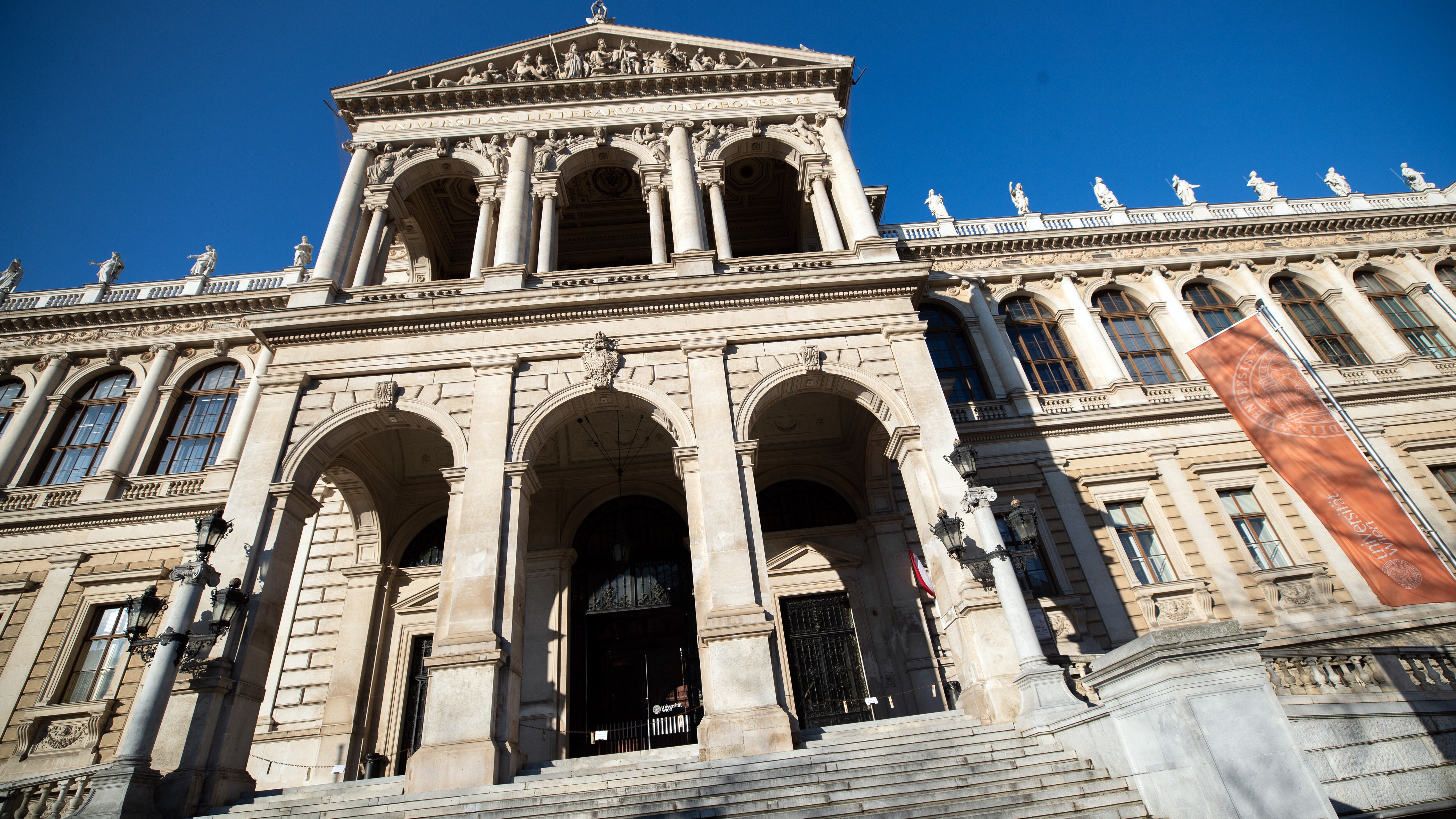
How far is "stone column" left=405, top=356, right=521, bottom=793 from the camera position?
→ 10102 mm

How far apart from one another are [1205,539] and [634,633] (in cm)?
1432

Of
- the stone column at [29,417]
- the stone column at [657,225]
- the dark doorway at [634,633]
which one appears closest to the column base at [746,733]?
the dark doorway at [634,633]

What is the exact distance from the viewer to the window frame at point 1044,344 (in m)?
19.8

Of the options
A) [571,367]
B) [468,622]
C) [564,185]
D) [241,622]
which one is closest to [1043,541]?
[571,367]

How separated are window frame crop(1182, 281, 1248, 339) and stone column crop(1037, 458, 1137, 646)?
803 cm

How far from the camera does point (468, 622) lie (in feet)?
37.2

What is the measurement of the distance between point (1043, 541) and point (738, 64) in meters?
15.5

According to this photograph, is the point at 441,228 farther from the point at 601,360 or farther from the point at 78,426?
the point at 78,426

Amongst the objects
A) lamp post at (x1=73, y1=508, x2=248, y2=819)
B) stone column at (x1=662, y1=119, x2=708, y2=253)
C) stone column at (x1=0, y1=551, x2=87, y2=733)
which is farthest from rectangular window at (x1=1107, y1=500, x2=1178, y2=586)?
stone column at (x1=0, y1=551, x2=87, y2=733)

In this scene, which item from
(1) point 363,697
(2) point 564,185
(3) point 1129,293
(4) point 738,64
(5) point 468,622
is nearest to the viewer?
(5) point 468,622

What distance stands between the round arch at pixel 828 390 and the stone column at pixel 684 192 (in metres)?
4.00

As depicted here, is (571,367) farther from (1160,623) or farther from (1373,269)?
(1373,269)

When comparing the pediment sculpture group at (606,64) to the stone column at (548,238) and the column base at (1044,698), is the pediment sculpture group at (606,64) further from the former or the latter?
the column base at (1044,698)

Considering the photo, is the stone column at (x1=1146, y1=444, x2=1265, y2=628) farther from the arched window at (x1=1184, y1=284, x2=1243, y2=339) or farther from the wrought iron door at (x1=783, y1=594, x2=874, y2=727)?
the wrought iron door at (x1=783, y1=594, x2=874, y2=727)
